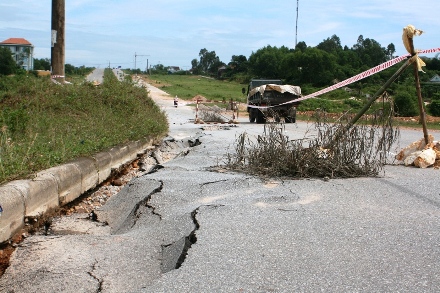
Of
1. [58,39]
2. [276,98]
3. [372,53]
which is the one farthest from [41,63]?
[58,39]

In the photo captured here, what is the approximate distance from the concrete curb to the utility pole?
299 inches

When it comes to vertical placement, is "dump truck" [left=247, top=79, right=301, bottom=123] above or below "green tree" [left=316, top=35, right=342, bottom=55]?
below

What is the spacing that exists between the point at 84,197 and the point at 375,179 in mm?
3679

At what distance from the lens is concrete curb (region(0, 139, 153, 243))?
16.3 ft

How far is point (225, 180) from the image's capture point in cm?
694

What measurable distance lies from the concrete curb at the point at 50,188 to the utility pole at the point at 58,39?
7.60 meters

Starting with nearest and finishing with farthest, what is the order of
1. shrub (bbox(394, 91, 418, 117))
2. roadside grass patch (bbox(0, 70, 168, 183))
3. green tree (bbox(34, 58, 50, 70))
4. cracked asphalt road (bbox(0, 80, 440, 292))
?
cracked asphalt road (bbox(0, 80, 440, 292)) → roadside grass patch (bbox(0, 70, 168, 183)) → shrub (bbox(394, 91, 418, 117)) → green tree (bbox(34, 58, 50, 70))

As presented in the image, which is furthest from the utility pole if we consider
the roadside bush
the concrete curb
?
the roadside bush

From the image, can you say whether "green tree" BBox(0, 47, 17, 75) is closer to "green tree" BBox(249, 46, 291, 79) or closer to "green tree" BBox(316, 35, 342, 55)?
"green tree" BBox(249, 46, 291, 79)

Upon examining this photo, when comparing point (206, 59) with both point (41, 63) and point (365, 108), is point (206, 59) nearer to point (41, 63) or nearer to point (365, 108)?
point (41, 63)

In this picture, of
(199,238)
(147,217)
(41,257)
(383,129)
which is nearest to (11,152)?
(147,217)

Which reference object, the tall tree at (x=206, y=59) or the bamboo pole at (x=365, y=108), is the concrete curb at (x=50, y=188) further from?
the tall tree at (x=206, y=59)

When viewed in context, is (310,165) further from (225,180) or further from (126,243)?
(126,243)

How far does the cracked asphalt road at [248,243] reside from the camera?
3758 mm
